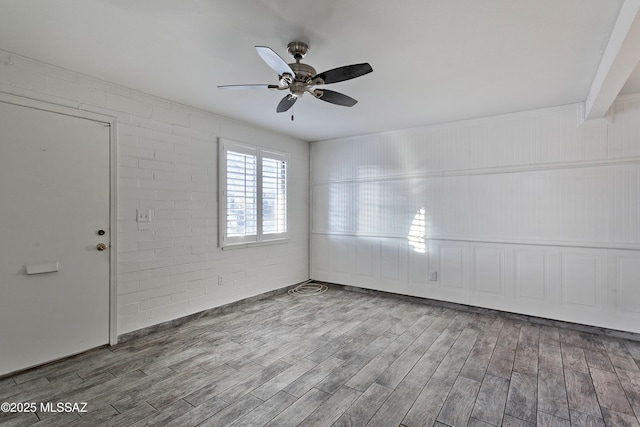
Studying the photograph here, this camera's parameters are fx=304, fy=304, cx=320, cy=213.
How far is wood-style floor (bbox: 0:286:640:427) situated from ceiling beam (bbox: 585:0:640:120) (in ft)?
8.20

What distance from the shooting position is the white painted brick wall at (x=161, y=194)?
9.70 feet

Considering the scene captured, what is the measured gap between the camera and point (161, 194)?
358cm

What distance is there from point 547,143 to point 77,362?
564 cm

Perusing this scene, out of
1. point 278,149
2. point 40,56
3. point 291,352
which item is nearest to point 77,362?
point 291,352

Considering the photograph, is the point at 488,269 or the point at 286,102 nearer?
the point at 286,102

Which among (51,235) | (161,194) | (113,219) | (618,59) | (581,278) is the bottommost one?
(581,278)

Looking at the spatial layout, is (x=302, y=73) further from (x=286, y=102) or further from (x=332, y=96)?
(x=286, y=102)

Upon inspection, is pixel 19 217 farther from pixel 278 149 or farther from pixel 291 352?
pixel 278 149

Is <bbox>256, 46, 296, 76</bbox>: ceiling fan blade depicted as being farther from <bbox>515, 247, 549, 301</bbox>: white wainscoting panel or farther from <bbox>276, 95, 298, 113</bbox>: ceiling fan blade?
<bbox>515, 247, 549, 301</bbox>: white wainscoting panel

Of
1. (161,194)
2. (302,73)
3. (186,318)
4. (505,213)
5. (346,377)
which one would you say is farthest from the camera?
(505,213)

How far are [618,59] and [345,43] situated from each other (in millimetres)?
2002

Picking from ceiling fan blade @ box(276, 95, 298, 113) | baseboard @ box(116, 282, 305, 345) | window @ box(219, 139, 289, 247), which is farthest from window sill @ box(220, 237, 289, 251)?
ceiling fan blade @ box(276, 95, 298, 113)

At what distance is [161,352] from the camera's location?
2.99 metres

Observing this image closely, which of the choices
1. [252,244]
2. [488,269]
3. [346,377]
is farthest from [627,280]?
[252,244]
